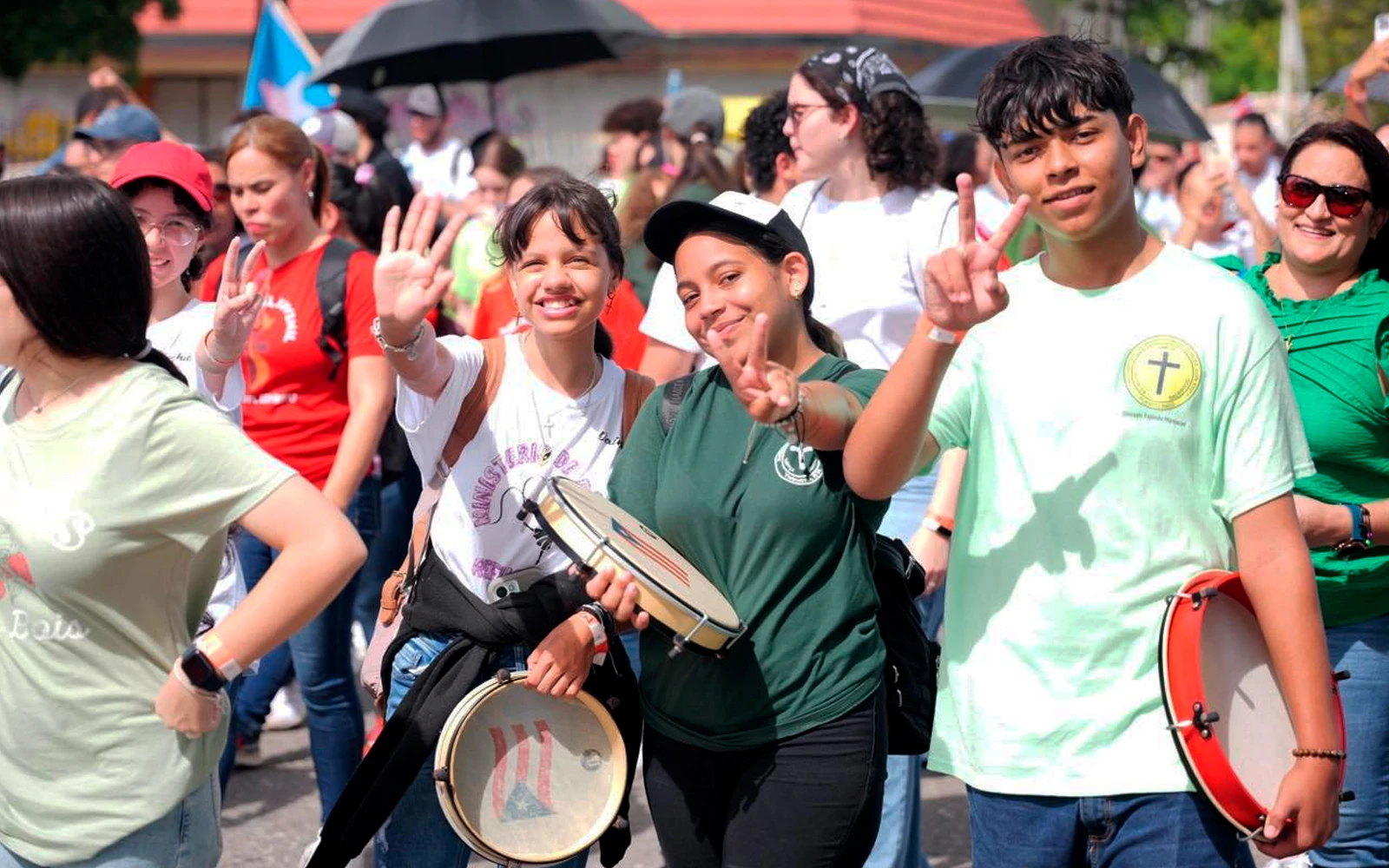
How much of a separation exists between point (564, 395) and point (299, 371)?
210cm

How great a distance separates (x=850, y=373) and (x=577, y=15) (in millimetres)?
8196

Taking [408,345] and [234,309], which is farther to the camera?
[234,309]

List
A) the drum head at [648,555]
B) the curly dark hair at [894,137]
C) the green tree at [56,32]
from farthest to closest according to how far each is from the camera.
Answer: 1. the green tree at [56,32]
2. the curly dark hair at [894,137]
3. the drum head at [648,555]

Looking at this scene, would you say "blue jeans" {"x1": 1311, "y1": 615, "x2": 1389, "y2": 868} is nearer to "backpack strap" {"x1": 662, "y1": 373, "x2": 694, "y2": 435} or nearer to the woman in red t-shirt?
"backpack strap" {"x1": 662, "y1": 373, "x2": 694, "y2": 435}

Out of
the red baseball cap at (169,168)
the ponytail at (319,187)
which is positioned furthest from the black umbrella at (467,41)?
the red baseball cap at (169,168)

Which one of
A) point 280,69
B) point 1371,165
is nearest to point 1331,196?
point 1371,165

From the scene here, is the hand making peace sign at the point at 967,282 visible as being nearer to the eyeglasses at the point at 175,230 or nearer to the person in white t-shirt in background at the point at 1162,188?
the eyeglasses at the point at 175,230

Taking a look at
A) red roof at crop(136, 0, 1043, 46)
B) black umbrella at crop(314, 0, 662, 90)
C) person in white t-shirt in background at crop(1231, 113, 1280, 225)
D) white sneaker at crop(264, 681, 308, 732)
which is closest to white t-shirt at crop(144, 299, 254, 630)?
white sneaker at crop(264, 681, 308, 732)

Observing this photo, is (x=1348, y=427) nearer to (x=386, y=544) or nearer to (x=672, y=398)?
(x=672, y=398)

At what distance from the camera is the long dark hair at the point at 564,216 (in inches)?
160

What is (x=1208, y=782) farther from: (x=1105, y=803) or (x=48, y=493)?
(x=48, y=493)

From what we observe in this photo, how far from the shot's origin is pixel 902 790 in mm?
5035

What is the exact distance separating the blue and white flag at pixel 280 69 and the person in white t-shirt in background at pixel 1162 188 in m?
6.15

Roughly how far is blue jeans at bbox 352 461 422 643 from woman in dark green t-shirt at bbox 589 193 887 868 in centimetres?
321
